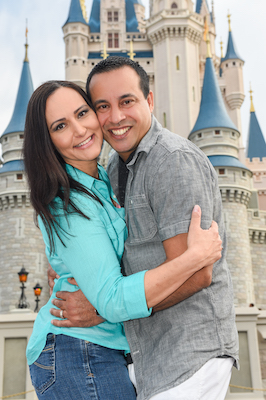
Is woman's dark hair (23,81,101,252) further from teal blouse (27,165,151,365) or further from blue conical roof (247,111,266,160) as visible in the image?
blue conical roof (247,111,266,160)

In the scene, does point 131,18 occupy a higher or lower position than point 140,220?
higher

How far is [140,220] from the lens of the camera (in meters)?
1.85

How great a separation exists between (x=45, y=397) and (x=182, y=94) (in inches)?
1250

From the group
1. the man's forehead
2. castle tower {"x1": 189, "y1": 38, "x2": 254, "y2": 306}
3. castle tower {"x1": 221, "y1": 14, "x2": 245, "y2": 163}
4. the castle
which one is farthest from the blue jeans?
castle tower {"x1": 221, "y1": 14, "x2": 245, "y2": 163}

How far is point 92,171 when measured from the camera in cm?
210

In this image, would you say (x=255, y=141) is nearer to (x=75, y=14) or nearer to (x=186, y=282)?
(x=75, y=14)

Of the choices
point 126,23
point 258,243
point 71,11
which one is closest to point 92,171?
point 258,243

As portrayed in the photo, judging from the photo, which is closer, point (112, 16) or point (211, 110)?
point (211, 110)

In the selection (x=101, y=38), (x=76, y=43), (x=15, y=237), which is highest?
(x=101, y=38)

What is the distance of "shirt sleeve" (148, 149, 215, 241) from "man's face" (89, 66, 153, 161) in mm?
325

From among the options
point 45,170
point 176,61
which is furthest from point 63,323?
point 176,61

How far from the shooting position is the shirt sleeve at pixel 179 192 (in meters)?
1.70

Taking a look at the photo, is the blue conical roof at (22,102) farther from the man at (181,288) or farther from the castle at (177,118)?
the man at (181,288)

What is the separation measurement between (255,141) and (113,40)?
13.8m
